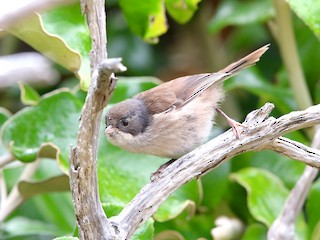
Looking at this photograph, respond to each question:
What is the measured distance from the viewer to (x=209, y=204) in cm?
179

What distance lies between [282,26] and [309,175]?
52 centimetres

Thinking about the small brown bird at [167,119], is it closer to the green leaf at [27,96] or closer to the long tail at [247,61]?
the long tail at [247,61]

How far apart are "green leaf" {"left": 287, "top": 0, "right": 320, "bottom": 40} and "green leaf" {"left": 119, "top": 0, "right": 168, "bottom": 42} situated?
0.39m

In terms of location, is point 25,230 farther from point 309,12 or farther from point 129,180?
point 309,12

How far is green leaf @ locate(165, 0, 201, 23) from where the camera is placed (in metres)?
1.70

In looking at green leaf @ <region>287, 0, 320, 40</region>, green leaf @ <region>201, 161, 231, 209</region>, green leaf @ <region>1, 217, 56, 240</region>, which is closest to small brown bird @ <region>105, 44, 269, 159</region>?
green leaf @ <region>287, 0, 320, 40</region>

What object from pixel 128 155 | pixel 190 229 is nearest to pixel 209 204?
pixel 190 229

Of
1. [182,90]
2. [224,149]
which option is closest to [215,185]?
[182,90]

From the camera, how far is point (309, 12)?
1.45m

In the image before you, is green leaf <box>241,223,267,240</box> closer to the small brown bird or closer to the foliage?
the foliage

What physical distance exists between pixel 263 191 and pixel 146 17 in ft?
1.82

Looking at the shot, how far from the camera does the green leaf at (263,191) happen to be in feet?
5.47

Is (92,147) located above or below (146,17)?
below

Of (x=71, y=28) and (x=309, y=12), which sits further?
(x=71, y=28)
